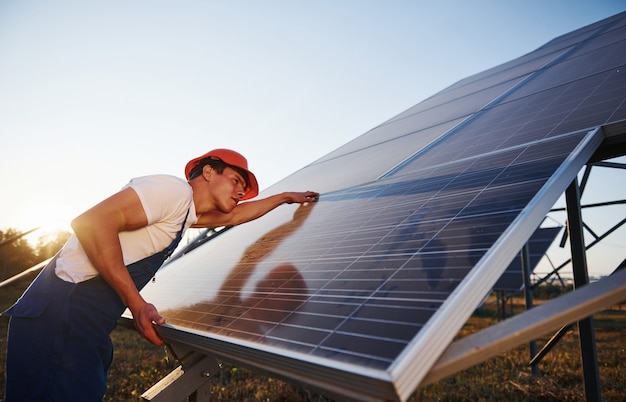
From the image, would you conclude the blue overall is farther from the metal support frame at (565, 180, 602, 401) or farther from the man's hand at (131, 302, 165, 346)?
the metal support frame at (565, 180, 602, 401)

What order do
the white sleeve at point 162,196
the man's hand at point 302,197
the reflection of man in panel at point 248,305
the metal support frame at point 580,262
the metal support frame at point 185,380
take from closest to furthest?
1. the reflection of man in panel at point 248,305
2. the white sleeve at point 162,196
3. the metal support frame at point 185,380
4. the metal support frame at point 580,262
5. the man's hand at point 302,197

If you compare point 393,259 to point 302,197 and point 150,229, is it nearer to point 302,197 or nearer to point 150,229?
point 150,229

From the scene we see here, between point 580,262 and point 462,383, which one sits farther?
point 462,383

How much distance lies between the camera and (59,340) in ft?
6.56

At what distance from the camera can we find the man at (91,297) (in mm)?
1927

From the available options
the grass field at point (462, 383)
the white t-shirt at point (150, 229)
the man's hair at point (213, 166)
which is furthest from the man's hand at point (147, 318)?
the grass field at point (462, 383)

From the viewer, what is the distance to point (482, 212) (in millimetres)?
1751

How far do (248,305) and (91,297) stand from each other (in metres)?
0.96

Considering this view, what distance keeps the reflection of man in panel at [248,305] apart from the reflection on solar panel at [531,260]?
7826 mm

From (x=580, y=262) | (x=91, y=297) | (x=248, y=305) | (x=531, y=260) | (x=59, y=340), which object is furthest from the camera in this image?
(x=531, y=260)

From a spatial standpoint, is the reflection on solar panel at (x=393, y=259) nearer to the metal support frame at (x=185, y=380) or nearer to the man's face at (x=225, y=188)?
the metal support frame at (x=185, y=380)

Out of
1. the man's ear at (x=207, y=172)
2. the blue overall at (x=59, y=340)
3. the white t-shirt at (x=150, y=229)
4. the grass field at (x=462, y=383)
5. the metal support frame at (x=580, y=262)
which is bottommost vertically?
the grass field at (x=462, y=383)

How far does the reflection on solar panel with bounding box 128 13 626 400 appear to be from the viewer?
1.10 meters

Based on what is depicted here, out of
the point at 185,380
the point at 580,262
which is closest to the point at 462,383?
the point at 580,262
